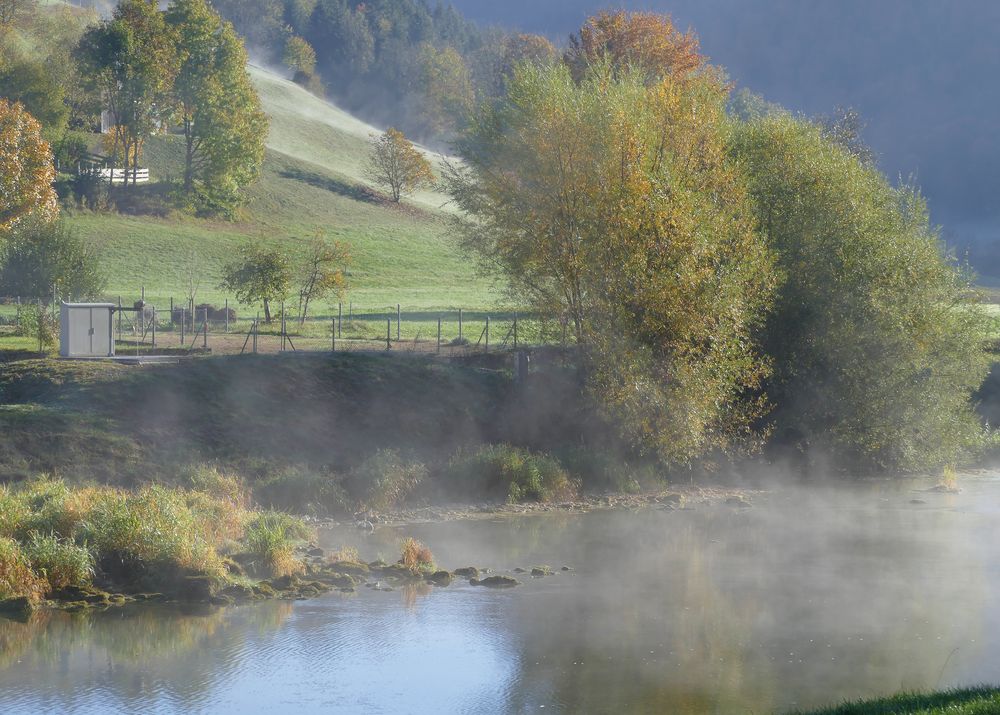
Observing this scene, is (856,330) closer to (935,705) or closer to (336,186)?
(935,705)

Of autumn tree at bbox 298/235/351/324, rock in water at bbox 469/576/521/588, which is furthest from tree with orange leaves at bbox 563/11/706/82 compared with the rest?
rock in water at bbox 469/576/521/588

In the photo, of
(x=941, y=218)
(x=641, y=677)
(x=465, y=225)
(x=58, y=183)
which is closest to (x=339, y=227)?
(x=58, y=183)

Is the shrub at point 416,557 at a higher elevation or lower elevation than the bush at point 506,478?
lower

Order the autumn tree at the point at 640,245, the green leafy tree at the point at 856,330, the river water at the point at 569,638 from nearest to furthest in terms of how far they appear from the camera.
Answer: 1. the river water at the point at 569,638
2. the autumn tree at the point at 640,245
3. the green leafy tree at the point at 856,330

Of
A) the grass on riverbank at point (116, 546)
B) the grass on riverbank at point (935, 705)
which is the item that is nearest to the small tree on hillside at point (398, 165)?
the grass on riverbank at point (116, 546)

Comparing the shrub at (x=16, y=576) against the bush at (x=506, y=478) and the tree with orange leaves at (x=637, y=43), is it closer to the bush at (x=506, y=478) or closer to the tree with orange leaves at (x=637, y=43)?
the bush at (x=506, y=478)

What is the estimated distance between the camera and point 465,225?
1551 inches

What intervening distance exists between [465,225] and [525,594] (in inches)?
748

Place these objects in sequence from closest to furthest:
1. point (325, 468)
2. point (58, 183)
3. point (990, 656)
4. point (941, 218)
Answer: point (990, 656), point (325, 468), point (58, 183), point (941, 218)

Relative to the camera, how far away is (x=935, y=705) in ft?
42.5

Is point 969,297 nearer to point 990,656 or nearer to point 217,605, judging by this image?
point 990,656

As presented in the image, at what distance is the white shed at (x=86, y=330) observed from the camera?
111 ft

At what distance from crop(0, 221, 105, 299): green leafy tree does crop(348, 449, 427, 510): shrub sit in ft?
70.2

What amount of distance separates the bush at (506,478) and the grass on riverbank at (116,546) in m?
8.03
